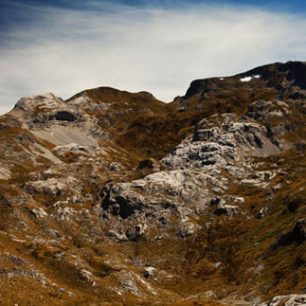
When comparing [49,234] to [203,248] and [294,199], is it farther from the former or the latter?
[294,199]

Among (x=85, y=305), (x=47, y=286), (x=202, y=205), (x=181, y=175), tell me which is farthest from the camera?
(x=181, y=175)

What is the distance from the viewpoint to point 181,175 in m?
195

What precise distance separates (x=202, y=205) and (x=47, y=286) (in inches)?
3728

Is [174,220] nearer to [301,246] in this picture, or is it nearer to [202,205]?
[202,205]

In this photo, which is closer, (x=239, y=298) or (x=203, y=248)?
(x=239, y=298)

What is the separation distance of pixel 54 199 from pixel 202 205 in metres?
55.2

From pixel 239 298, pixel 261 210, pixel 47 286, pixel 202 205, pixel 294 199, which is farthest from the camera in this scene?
pixel 202 205

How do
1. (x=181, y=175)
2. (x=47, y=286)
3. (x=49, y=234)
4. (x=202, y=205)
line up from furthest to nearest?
(x=181, y=175) → (x=202, y=205) → (x=49, y=234) → (x=47, y=286)

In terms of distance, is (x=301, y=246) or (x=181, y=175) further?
(x=181, y=175)

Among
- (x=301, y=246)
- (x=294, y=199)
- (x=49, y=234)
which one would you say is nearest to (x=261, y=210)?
(x=294, y=199)

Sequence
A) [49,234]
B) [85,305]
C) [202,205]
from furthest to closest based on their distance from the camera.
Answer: [202,205] < [49,234] < [85,305]

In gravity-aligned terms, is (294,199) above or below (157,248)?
above

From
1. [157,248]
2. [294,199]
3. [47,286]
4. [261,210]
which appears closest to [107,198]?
[157,248]

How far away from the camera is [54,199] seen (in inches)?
6875
